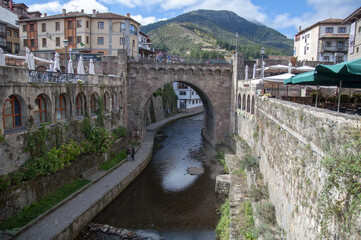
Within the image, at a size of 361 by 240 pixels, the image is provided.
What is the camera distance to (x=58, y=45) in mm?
42250

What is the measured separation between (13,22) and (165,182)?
4567 centimetres

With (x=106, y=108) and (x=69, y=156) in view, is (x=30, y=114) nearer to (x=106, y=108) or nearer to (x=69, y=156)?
(x=69, y=156)

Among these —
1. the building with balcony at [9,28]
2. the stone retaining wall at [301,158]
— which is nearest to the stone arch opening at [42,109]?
the stone retaining wall at [301,158]

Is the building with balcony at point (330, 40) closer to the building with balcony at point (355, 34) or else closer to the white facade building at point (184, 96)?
the building with balcony at point (355, 34)

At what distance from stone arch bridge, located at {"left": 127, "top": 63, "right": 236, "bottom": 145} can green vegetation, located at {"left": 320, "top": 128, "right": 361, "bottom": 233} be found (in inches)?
975

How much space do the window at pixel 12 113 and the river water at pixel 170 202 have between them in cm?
671

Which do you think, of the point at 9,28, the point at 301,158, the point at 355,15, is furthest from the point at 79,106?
the point at 9,28

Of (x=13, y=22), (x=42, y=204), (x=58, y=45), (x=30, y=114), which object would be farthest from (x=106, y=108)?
(x=13, y=22)

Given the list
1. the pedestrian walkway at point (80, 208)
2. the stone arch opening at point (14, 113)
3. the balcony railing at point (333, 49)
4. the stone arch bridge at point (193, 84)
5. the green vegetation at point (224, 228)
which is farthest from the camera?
the balcony railing at point (333, 49)

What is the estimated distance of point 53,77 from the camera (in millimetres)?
17422

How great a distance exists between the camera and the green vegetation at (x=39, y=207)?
12.4 meters

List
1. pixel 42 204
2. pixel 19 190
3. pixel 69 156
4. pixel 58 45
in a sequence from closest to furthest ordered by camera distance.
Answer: pixel 19 190 < pixel 42 204 < pixel 69 156 < pixel 58 45

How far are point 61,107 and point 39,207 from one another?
7.03 metres

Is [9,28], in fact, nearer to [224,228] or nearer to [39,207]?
[39,207]
